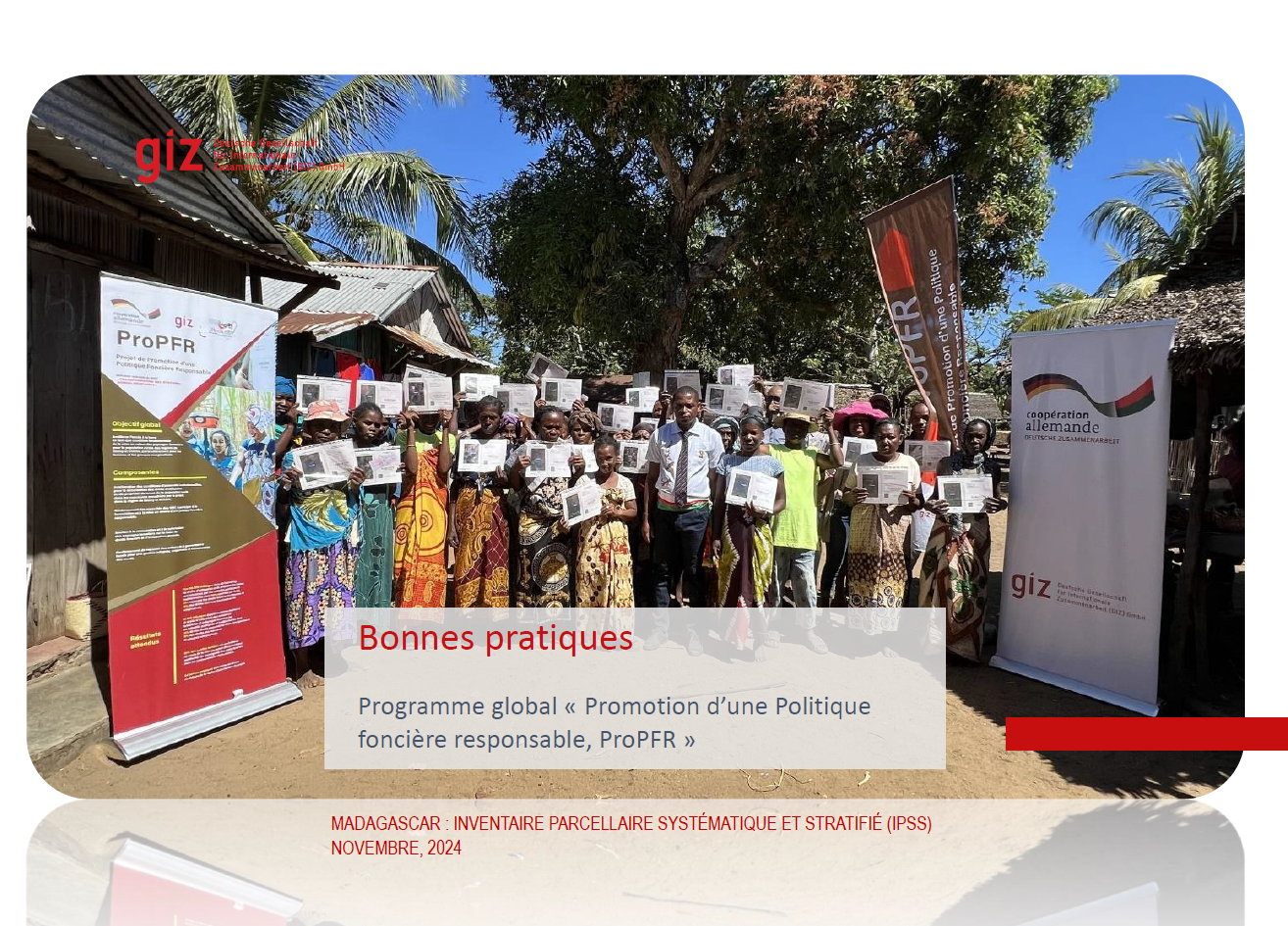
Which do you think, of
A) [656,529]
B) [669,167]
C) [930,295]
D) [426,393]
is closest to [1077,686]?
[656,529]

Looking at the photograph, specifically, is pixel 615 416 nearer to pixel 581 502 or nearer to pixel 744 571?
pixel 581 502

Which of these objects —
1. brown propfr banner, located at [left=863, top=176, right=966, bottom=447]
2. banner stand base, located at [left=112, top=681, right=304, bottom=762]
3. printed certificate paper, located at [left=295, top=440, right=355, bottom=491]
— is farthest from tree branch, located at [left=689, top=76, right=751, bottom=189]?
banner stand base, located at [left=112, top=681, right=304, bottom=762]

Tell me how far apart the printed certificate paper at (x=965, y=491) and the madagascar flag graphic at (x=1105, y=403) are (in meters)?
0.79

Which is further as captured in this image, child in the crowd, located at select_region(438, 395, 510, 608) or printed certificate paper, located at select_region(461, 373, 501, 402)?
printed certificate paper, located at select_region(461, 373, 501, 402)

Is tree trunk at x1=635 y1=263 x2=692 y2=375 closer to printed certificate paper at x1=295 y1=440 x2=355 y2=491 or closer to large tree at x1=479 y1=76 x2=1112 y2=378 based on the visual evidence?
large tree at x1=479 y1=76 x2=1112 y2=378

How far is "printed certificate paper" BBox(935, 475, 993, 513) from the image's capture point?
5297 millimetres

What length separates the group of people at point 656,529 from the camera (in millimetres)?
5113

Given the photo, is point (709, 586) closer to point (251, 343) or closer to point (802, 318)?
point (251, 343)

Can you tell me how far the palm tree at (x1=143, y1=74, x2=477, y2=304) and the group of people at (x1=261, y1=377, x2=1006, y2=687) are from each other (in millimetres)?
4425

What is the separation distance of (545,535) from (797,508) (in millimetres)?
1845

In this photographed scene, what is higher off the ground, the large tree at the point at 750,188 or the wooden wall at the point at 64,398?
the large tree at the point at 750,188

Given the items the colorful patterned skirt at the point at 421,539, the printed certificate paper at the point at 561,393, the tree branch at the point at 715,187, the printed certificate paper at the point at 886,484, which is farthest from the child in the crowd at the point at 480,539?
the tree branch at the point at 715,187

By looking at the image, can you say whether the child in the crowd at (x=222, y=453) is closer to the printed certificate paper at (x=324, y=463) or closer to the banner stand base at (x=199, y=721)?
the printed certificate paper at (x=324, y=463)

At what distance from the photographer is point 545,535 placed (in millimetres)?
5238
